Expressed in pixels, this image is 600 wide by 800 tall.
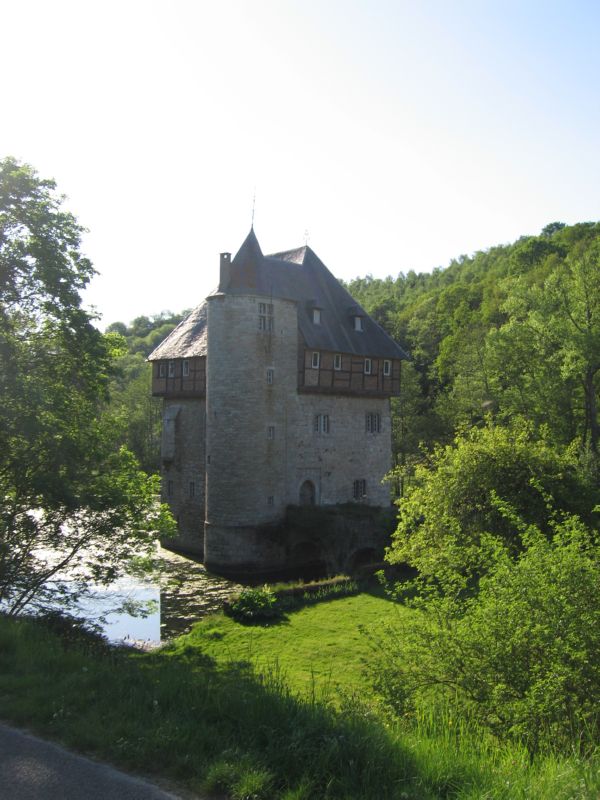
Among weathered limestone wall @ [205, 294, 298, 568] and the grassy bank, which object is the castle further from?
the grassy bank

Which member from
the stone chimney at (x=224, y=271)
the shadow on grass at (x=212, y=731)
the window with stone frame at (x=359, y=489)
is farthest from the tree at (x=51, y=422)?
the window with stone frame at (x=359, y=489)

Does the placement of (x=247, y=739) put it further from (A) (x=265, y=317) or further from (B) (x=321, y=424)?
(B) (x=321, y=424)

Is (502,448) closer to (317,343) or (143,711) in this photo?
(143,711)

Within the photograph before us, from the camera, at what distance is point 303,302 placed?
2945 cm

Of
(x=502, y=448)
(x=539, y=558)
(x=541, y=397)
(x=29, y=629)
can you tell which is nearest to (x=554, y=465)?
(x=502, y=448)

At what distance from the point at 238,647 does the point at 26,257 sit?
9.82 meters

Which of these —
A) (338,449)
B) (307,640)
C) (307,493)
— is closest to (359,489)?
(338,449)

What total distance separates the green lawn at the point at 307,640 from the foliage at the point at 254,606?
0.30 metres

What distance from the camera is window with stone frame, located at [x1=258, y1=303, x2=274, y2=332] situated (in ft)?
85.9

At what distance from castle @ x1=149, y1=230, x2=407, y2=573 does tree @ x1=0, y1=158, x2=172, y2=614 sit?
1037 centimetres

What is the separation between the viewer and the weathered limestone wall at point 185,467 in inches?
1145

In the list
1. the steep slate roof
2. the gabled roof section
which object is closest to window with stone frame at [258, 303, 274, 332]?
the steep slate roof

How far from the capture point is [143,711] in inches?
229

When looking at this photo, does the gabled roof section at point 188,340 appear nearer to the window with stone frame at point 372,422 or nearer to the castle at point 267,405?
the castle at point 267,405
